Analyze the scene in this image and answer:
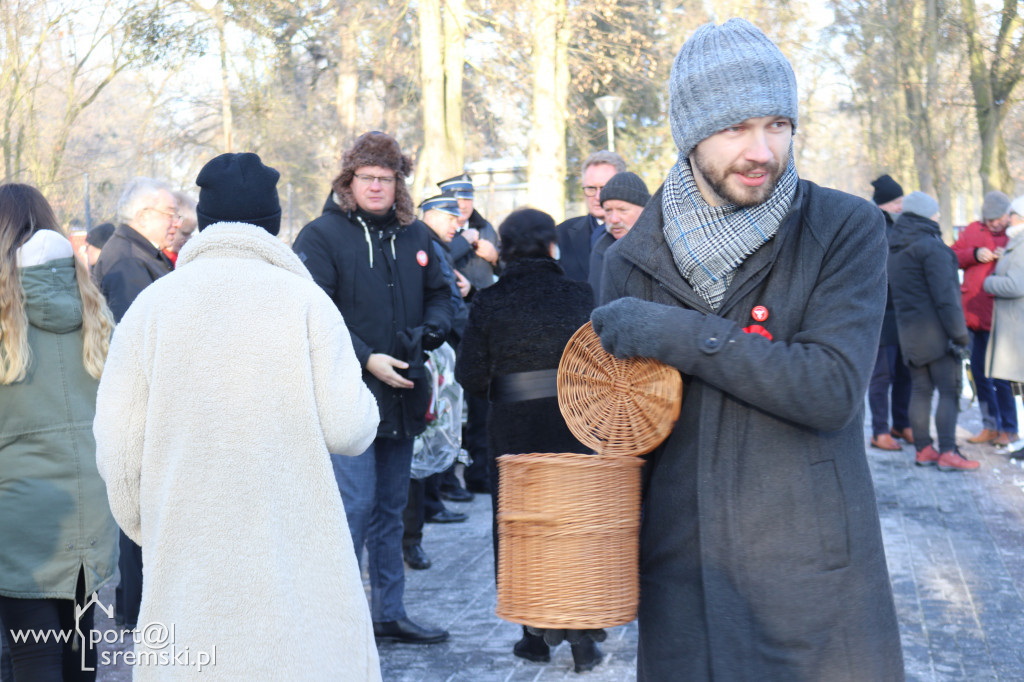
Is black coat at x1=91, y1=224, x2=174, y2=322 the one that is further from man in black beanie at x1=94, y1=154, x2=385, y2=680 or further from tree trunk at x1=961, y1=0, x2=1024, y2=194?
tree trunk at x1=961, y1=0, x2=1024, y2=194

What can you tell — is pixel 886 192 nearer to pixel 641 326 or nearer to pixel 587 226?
pixel 587 226

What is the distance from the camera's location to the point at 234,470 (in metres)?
2.65

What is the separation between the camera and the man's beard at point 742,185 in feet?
7.29

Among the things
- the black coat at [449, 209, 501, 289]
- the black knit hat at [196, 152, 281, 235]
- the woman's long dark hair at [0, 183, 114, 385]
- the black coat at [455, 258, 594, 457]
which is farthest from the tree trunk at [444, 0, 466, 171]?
the black knit hat at [196, 152, 281, 235]

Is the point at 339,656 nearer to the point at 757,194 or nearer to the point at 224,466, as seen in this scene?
the point at 224,466

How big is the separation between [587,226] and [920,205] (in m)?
3.61

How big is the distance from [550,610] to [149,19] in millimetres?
15610

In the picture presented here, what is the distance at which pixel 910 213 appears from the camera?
9.66 metres

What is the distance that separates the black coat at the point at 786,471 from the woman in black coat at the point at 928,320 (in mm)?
7641

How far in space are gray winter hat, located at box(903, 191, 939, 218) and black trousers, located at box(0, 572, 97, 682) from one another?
26.1 ft

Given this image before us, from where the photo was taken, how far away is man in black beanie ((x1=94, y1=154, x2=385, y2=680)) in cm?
263

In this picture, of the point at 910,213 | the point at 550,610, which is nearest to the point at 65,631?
the point at 550,610

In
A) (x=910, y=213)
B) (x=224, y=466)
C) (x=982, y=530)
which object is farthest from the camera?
(x=910, y=213)

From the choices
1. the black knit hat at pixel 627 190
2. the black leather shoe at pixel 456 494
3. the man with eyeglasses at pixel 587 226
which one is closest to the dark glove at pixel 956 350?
the man with eyeglasses at pixel 587 226
